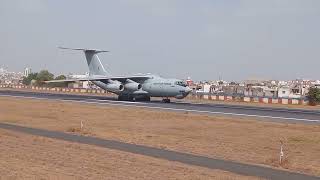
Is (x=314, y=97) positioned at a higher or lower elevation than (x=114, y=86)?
lower

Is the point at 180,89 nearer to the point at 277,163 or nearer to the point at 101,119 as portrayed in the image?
the point at 101,119

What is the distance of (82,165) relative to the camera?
15484mm

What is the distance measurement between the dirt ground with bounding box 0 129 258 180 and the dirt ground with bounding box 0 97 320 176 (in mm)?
3733

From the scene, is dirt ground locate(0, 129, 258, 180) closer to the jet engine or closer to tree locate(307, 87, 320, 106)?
the jet engine

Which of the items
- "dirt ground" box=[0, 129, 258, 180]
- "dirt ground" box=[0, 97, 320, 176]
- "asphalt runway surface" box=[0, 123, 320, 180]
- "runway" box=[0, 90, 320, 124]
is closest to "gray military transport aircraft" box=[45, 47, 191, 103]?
"runway" box=[0, 90, 320, 124]

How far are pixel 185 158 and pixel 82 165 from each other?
15.0 feet

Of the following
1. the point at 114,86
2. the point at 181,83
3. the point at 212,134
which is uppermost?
the point at 181,83

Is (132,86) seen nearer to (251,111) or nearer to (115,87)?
(115,87)

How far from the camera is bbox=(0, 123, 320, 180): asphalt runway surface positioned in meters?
15.8

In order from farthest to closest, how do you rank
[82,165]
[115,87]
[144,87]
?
1. [115,87]
2. [144,87]
3. [82,165]

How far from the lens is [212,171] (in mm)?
15641

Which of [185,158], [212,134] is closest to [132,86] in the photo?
A: [212,134]

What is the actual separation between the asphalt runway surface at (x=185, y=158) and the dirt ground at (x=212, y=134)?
1.12 metres

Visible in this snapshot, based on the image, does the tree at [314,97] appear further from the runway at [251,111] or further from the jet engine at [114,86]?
the jet engine at [114,86]
